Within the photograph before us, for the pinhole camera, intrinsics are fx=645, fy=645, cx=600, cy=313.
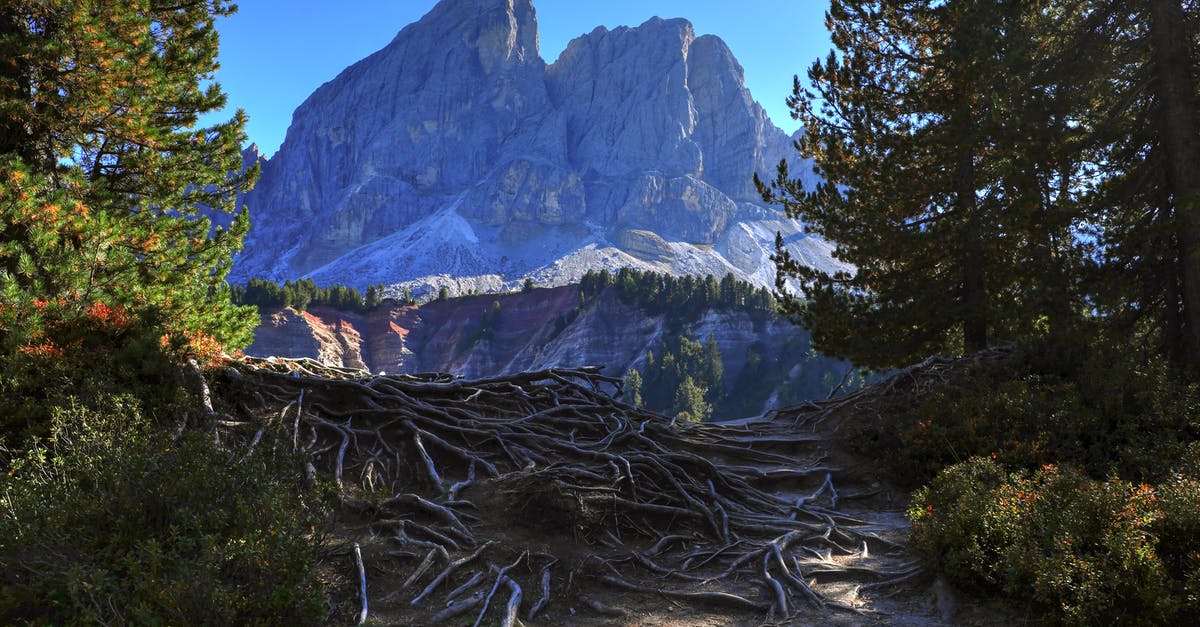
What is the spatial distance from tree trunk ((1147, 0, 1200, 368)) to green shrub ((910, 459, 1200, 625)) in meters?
5.97

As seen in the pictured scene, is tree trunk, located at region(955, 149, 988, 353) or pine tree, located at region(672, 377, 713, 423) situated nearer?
tree trunk, located at region(955, 149, 988, 353)

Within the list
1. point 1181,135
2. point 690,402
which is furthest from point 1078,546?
point 690,402

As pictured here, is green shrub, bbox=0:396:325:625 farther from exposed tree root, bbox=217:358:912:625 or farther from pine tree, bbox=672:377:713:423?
pine tree, bbox=672:377:713:423

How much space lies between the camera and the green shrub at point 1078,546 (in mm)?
4102

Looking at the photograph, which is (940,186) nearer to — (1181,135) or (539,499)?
(1181,135)


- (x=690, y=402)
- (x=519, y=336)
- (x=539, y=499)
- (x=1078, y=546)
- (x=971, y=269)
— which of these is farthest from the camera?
(x=519, y=336)

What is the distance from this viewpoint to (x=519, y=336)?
116750 mm

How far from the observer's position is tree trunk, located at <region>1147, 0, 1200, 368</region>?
9547 mm

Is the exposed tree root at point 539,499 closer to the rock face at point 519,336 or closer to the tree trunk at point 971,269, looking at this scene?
the tree trunk at point 971,269

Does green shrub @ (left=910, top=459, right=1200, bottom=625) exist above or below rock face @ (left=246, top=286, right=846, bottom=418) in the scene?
below

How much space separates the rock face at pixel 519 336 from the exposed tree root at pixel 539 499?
66.6m

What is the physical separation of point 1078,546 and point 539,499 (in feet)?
15.1

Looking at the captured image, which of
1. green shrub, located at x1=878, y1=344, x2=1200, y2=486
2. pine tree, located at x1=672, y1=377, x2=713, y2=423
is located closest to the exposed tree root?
green shrub, located at x1=878, y1=344, x2=1200, y2=486

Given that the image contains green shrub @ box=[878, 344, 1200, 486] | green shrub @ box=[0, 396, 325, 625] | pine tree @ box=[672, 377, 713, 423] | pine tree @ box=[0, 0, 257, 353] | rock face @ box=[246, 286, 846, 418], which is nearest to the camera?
green shrub @ box=[0, 396, 325, 625]
